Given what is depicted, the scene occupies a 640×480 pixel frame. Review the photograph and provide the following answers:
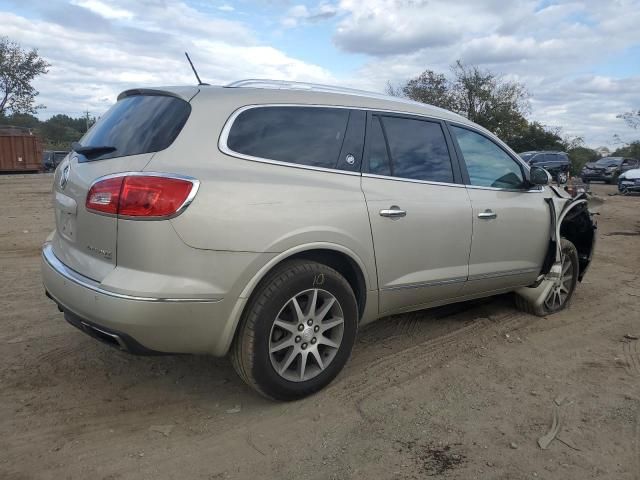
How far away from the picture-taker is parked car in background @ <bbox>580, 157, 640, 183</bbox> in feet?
98.1

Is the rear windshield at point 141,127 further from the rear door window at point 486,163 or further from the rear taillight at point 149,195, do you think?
the rear door window at point 486,163

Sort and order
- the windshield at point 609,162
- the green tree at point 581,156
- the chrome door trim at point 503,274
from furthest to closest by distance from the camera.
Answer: the green tree at point 581,156 → the windshield at point 609,162 → the chrome door trim at point 503,274

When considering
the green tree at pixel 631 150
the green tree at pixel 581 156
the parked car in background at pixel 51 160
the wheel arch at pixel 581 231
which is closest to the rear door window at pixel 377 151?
the wheel arch at pixel 581 231

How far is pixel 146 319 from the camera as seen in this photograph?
271 centimetres

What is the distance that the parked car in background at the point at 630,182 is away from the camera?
20.0 m

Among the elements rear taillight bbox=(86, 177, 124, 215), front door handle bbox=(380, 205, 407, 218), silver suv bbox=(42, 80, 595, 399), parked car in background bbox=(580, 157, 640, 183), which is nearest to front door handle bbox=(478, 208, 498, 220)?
silver suv bbox=(42, 80, 595, 399)

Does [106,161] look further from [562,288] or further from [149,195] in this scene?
[562,288]

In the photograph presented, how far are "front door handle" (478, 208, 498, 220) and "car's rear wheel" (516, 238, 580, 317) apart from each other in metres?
1.22

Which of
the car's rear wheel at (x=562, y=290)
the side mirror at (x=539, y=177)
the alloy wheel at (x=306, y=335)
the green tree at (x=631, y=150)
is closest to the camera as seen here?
the alloy wheel at (x=306, y=335)

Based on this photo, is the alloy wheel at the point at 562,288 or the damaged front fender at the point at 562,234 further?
the alloy wheel at the point at 562,288

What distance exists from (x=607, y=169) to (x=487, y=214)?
29.6 m

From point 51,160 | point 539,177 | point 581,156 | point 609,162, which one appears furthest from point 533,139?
point 539,177

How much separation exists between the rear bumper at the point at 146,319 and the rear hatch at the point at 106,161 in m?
0.14

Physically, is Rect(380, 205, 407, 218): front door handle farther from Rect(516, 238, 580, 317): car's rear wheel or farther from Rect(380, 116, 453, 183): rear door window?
Rect(516, 238, 580, 317): car's rear wheel
